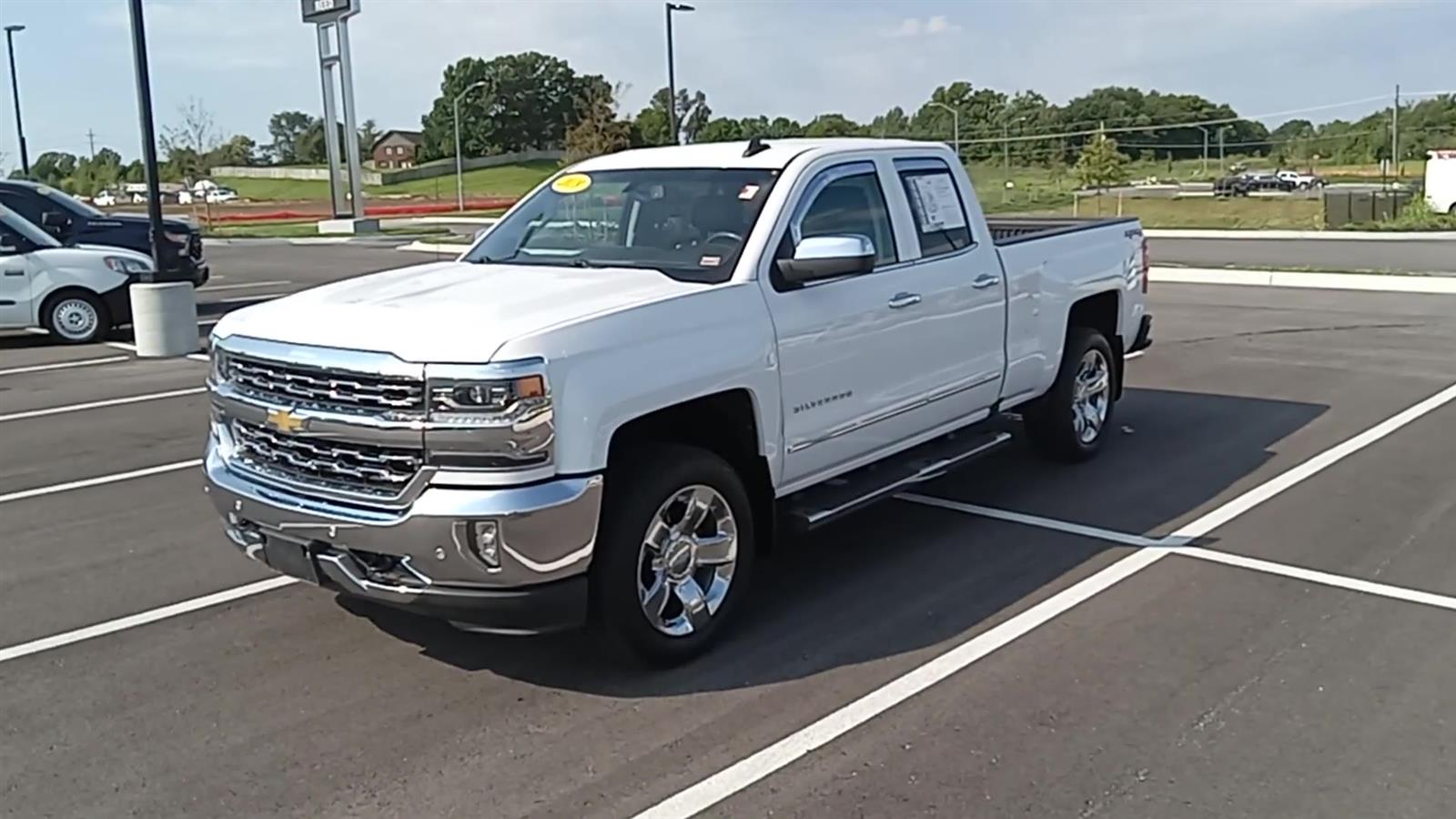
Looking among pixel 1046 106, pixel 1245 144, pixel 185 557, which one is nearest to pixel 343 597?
pixel 185 557

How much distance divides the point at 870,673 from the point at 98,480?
18.9 ft

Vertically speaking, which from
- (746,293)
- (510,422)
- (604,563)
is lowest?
(604,563)

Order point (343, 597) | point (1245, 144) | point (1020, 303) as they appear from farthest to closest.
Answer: point (1245, 144) → point (1020, 303) → point (343, 597)

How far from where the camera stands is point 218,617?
18.1ft

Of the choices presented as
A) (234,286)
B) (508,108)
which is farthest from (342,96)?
(508,108)

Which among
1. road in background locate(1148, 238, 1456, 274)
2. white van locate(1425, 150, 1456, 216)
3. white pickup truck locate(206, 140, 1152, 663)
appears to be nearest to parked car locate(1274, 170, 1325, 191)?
white van locate(1425, 150, 1456, 216)

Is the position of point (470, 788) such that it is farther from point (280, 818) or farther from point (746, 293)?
point (746, 293)

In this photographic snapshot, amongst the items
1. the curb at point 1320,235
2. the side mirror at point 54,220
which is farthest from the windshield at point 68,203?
the curb at point 1320,235

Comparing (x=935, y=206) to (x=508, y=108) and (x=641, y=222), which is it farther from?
(x=508, y=108)

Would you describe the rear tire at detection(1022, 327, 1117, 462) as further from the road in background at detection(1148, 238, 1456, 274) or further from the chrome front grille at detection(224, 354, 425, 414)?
the road in background at detection(1148, 238, 1456, 274)

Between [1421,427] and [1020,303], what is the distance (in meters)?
3.77

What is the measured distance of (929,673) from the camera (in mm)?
4762

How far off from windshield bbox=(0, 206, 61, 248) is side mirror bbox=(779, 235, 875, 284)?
13369mm

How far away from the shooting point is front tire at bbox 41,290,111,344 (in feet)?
49.8
